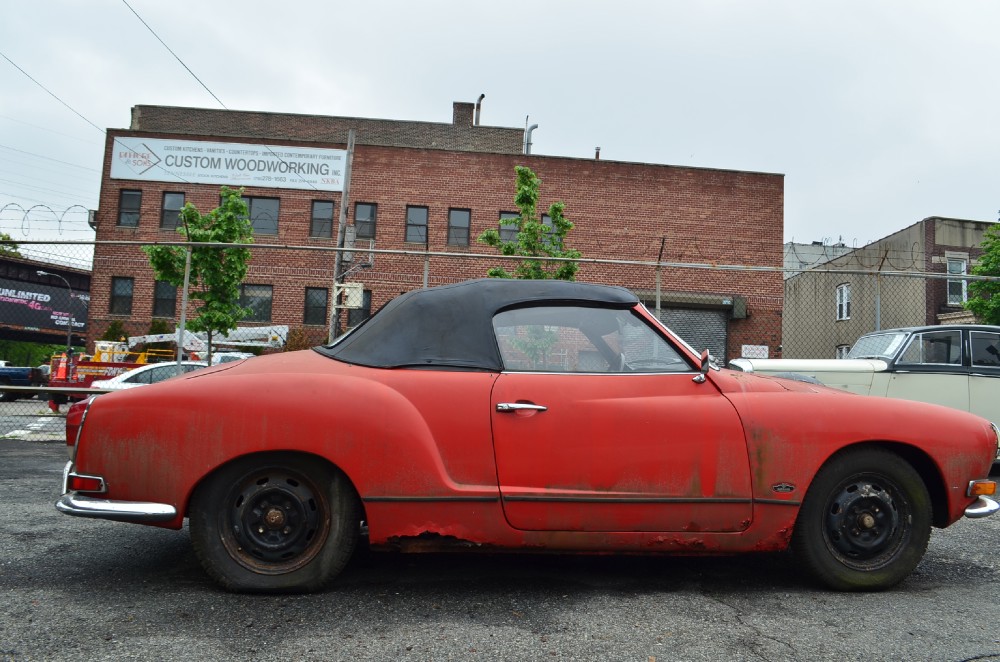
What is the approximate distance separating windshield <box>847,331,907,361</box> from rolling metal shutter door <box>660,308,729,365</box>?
47.2ft

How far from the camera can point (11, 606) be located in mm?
2871

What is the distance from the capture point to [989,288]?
69.4ft

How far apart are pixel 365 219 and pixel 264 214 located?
3877 millimetres

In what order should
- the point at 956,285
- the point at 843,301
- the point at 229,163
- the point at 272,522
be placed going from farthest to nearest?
1. the point at 843,301
2. the point at 956,285
3. the point at 229,163
4. the point at 272,522

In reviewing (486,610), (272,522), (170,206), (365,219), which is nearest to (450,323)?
(272,522)

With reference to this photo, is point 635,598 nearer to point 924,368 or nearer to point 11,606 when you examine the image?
point 11,606

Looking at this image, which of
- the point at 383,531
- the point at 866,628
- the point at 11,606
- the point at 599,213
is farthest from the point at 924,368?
the point at 599,213

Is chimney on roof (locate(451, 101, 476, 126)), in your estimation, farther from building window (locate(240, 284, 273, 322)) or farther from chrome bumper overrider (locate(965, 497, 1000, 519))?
chrome bumper overrider (locate(965, 497, 1000, 519))

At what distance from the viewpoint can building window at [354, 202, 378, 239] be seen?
26.6m

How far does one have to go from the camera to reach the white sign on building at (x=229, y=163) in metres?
26.6

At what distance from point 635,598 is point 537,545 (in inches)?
19.7

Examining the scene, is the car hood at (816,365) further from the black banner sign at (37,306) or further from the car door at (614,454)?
the black banner sign at (37,306)

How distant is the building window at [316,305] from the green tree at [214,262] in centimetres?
848

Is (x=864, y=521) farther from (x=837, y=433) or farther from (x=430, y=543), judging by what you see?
(x=430, y=543)
